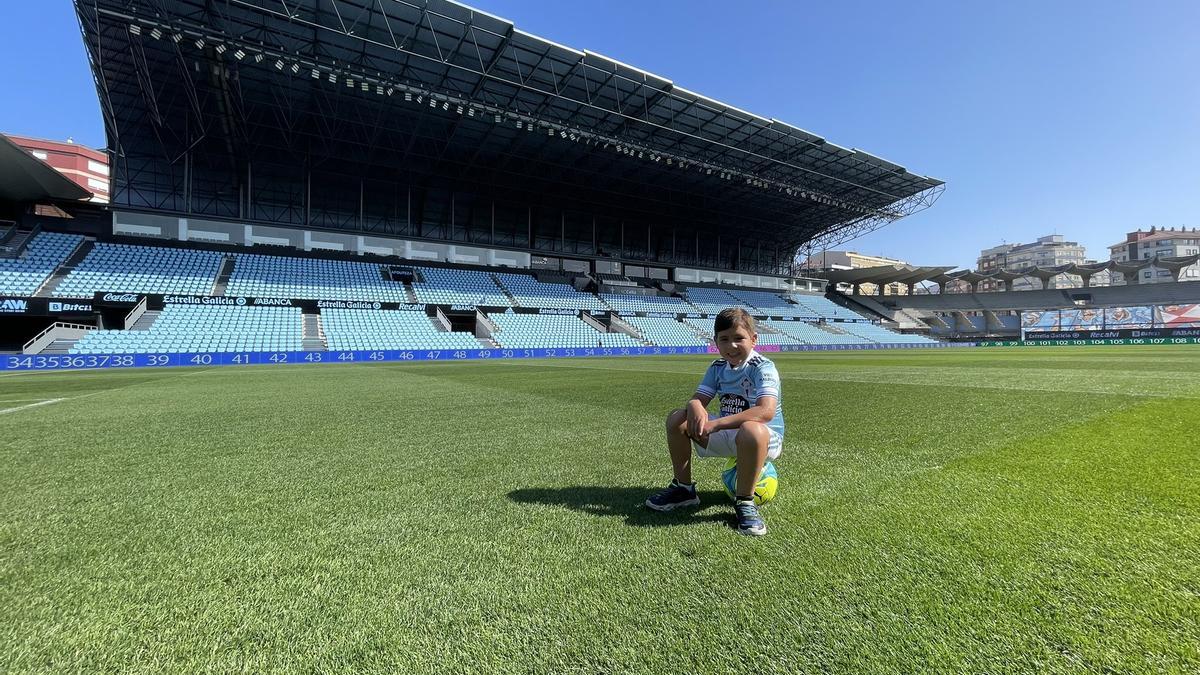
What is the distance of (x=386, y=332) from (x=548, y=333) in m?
10.0

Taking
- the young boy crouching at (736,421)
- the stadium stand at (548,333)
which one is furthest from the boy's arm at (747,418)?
the stadium stand at (548,333)

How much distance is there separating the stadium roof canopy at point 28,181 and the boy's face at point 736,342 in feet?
105

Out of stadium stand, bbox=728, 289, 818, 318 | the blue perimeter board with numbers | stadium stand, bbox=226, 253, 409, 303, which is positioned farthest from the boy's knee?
stadium stand, bbox=728, 289, 818, 318

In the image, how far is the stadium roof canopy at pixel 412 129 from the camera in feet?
65.4

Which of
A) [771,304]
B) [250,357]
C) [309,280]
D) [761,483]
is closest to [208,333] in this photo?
[250,357]

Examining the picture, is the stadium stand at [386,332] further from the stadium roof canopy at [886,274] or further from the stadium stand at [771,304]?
the stadium roof canopy at [886,274]

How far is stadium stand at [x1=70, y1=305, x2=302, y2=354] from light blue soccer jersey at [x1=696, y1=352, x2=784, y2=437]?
25.0 metres

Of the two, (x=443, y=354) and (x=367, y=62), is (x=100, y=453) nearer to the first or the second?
(x=443, y=354)

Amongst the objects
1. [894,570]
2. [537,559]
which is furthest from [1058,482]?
[537,559]

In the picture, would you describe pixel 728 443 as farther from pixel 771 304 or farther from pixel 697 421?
pixel 771 304

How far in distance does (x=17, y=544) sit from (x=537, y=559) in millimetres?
2552

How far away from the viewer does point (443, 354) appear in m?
25.0

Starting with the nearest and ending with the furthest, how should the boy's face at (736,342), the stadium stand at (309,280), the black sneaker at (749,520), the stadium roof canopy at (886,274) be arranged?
the black sneaker at (749,520) → the boy's face at (736,342) → the stadium stand at (309,280) → the stadium roof canopy at (886,274)

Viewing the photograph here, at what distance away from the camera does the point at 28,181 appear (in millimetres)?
23672
